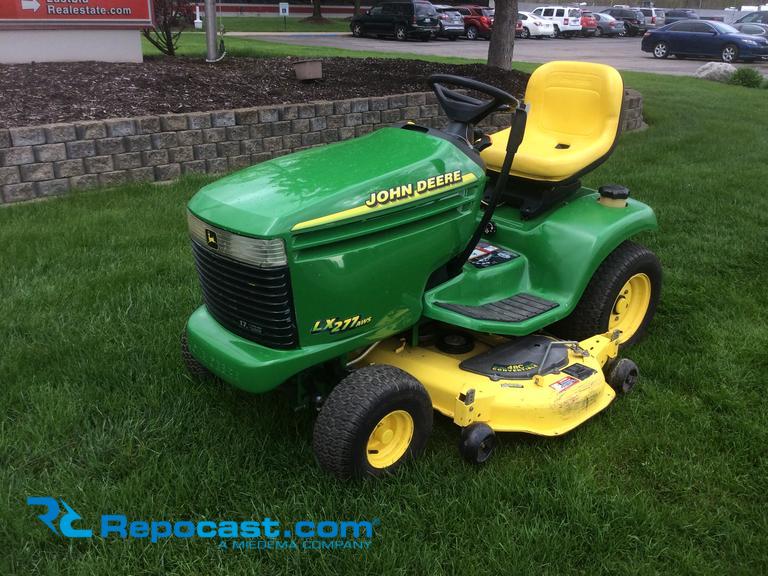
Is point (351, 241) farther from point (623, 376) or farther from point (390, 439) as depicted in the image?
point (623, 376)

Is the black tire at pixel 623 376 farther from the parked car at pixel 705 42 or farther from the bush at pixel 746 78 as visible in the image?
the parked car at pixel 705 42

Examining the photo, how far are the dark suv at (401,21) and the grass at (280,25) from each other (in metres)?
3.78

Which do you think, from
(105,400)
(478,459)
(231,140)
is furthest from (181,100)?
(478,459)

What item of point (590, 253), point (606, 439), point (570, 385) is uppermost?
point (590, 253)

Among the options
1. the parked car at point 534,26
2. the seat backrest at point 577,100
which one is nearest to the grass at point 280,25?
the parked car at point 534,26

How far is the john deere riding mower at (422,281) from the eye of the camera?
2.36 metres

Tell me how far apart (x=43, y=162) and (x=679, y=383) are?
15.5ft

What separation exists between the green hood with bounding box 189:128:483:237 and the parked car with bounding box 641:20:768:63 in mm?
23239

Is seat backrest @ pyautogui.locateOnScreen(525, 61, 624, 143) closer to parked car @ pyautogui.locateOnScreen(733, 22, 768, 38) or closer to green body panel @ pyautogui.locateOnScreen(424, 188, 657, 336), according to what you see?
green body panel @ pyautogui.locateOnScreen(424, 188, 657, 336)

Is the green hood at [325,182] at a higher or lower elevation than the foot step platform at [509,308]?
higher

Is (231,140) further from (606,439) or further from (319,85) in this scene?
(606,439)

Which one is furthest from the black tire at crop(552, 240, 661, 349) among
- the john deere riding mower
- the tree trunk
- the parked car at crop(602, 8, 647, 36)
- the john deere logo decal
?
the parked car at crop(602, 8, 647, 36)

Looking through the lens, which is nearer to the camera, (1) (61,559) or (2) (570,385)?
(1) (61,559)

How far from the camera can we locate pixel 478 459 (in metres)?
2.59
